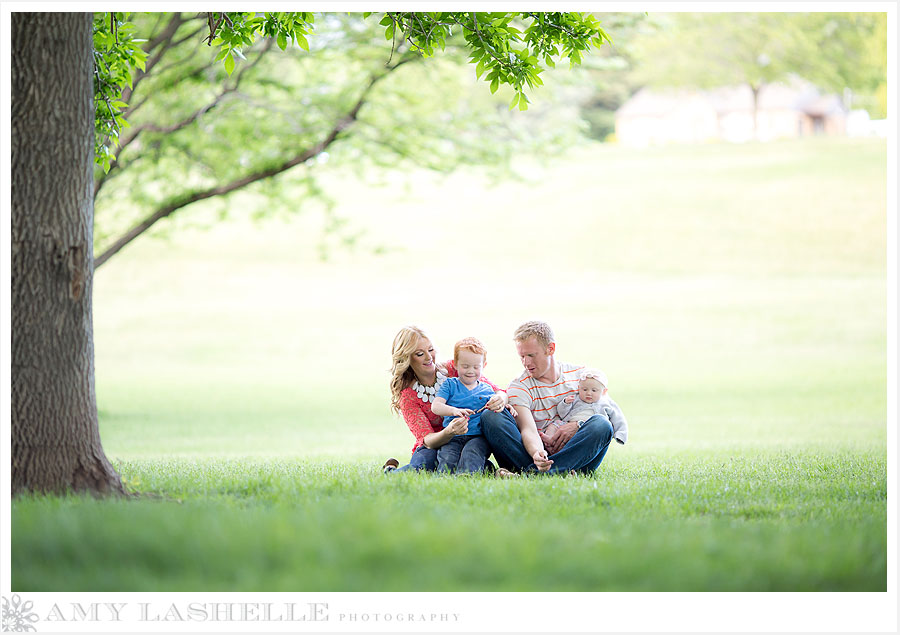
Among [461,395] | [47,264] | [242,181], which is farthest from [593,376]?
[242,181]

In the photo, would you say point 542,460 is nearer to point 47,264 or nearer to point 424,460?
point 424,460

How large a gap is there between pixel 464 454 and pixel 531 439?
0.51m

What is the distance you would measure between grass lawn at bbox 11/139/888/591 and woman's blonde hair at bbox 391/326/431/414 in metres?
0.77

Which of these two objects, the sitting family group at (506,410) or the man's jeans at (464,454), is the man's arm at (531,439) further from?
the man's jeans at (464,454)

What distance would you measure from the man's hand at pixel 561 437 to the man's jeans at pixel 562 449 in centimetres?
4

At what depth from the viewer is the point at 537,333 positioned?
6363 mm

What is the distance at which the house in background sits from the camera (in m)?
56.7

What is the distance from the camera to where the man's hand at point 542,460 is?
6.16 metres

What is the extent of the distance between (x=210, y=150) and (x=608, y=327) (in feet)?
58.5

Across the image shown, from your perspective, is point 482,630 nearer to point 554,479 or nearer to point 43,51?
point 554,479

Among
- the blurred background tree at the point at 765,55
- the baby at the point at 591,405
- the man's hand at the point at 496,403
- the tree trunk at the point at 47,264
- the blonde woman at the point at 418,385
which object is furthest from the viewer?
the blurred background tree at the point at 765,55

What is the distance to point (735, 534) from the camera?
4.48 m

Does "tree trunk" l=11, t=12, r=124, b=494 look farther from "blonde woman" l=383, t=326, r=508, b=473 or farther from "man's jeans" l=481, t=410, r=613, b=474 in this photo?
"man's jeans" l=481, t=410, r=613, b=474

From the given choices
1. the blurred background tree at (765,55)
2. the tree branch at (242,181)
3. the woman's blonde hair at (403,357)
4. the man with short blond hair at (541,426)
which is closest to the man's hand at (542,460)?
the man with short blond hair at (541,426)
